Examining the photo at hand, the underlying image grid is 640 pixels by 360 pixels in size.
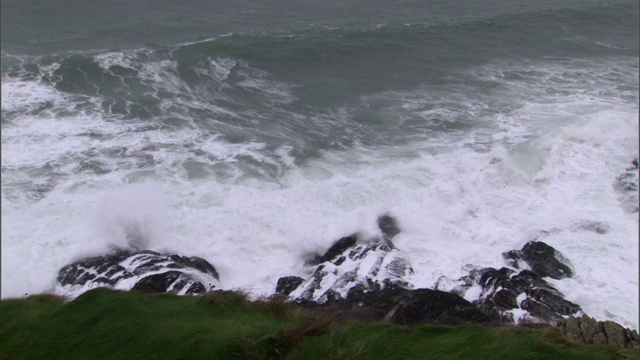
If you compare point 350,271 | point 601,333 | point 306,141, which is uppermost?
point 601,333

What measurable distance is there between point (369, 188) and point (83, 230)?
11701 millimetres

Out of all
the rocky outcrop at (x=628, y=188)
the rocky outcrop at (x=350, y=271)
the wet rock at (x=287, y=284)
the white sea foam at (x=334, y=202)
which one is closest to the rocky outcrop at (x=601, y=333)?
the white sea foam at (x=334, y=202)

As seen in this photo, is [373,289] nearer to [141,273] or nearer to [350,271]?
[350,271]

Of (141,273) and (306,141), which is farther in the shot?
(306,141)

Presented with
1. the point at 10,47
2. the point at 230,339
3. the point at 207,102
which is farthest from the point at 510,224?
the point at 10,47

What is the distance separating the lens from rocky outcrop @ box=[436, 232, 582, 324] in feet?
50.0

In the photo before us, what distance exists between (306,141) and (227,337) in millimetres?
18068

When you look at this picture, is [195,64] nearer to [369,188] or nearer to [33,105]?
[33,105]

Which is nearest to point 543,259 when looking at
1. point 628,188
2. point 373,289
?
point 373,289

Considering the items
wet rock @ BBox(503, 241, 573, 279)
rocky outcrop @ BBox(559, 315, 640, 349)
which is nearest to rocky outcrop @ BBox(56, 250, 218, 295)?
rocky outcrop @ BBox(559, 315, 640, 349)

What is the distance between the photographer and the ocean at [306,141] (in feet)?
62.1

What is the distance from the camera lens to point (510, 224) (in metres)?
20.3

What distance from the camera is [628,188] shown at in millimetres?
22125

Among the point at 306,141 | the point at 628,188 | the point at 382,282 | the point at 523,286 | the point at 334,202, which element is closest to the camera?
the point at 523,286
